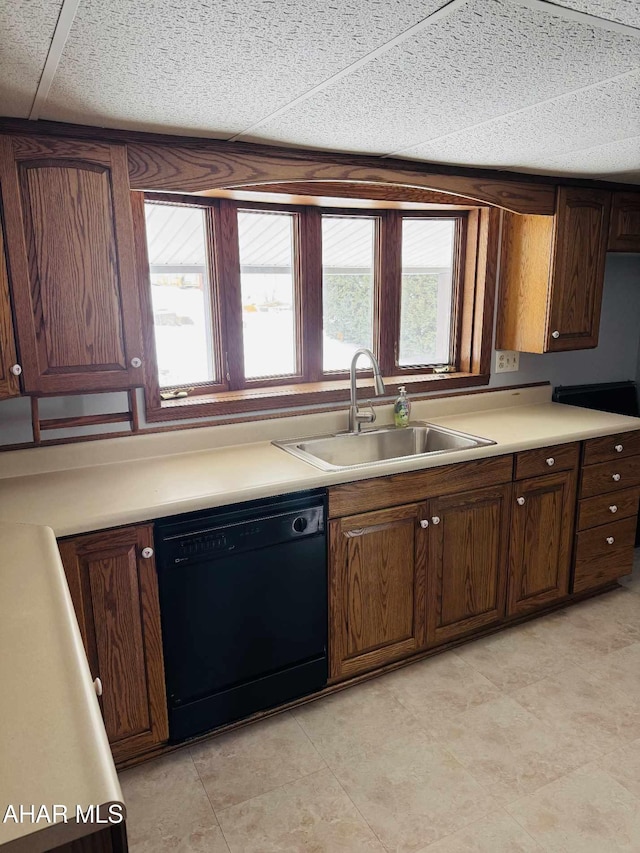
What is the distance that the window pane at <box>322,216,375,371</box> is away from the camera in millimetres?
2881

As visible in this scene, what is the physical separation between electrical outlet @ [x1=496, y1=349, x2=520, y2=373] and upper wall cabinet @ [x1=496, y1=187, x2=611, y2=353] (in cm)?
9

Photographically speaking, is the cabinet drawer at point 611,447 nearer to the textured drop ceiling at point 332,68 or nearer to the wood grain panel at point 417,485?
the wood grain panel at point 417,485

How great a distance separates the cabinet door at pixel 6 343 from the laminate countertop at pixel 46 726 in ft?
2.32

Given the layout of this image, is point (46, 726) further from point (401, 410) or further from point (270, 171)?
point (401, 410)

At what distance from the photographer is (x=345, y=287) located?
2.95 meters

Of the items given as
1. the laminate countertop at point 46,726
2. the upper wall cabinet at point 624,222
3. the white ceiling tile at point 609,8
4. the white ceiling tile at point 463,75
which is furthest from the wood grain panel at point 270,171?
the laminate countertop at point 46,726

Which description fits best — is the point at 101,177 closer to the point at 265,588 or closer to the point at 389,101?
the point at 389,101

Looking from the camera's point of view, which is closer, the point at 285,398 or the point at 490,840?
the point at 490,840

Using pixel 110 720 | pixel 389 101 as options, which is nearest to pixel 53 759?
pixel 110 720

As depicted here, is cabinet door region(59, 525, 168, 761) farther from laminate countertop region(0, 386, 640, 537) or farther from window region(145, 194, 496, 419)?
window region(145, 194, 496, 419)

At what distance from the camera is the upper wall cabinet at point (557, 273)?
294 centimetres
